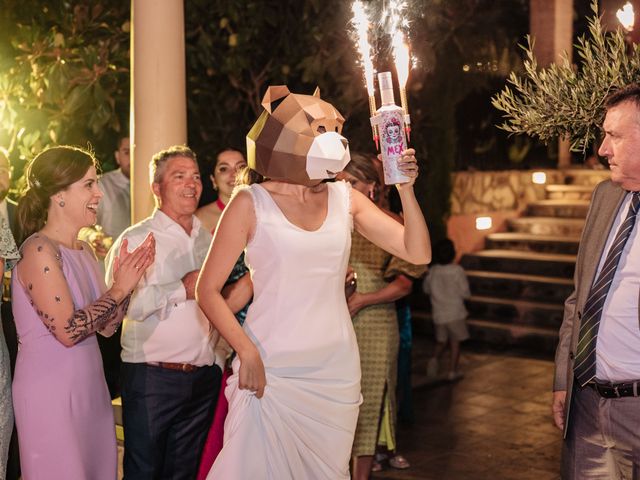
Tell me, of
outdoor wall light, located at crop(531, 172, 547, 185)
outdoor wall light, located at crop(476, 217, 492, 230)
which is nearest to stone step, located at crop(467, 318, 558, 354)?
outdoor wall light, located at crop(476, 217, 492, 230)

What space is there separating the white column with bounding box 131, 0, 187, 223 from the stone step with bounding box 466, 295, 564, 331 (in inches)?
213

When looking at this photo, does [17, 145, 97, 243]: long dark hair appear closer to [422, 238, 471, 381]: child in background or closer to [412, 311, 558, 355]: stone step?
[422, 238, 471, 381]: child in background

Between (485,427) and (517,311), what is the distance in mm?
3344

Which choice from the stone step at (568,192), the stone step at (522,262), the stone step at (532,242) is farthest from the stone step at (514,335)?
the stone step at (568,192)

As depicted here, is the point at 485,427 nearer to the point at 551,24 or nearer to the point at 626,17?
the point at 626,17

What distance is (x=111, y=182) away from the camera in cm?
704

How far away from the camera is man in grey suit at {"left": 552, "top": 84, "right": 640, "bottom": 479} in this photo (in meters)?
3.43

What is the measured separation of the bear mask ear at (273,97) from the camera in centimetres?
351

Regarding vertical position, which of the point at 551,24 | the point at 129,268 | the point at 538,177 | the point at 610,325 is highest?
the point at 551,24

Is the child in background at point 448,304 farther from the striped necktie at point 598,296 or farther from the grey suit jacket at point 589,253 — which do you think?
the striped necktie at point 598,296

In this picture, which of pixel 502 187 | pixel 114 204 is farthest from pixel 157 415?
pixel 502 187

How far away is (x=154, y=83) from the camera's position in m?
5.54

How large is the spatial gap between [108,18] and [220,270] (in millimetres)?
4408

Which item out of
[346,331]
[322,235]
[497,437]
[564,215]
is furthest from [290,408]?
[564,215]
